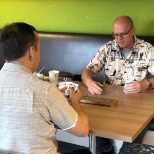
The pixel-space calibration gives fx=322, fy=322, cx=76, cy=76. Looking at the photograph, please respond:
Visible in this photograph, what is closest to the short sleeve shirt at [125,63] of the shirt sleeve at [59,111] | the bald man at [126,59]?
the bald man at [126,59]

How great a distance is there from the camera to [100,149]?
244cm

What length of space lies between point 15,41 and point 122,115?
0.69 metres

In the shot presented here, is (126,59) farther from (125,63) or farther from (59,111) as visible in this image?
(59,111)

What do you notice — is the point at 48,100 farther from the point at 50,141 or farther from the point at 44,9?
the point at 44,9

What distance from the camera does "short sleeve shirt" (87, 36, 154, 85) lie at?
7.83 feet

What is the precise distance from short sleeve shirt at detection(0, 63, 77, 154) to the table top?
0.78 ft

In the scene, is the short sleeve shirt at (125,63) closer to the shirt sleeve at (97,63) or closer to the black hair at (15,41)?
the shirt sleeve at (97,63)

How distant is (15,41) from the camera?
1.36m

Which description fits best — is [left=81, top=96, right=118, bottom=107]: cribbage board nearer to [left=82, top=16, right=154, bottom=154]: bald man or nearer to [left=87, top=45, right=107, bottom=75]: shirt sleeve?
[left=82, top=16, right=154, bottom=154]: bald man

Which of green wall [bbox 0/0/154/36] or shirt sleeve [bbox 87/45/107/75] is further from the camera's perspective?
green wall [bbox 0/0/154/36]

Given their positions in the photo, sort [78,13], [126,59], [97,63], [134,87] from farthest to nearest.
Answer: [78,13]
[97,63]
[126,59]
[134,87]

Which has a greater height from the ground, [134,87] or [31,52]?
[31,52]

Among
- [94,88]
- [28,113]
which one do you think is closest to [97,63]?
[94,88]

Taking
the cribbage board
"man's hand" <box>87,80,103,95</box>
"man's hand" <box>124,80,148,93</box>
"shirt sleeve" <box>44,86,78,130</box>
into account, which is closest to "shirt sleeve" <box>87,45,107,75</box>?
"man's hand" <box>87,80,103,95</box>
